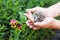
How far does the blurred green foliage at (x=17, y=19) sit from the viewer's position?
101 inches

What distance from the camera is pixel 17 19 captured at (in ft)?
8.91

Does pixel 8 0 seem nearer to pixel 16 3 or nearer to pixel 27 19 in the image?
pixel 16 3

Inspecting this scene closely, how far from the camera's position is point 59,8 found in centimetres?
283

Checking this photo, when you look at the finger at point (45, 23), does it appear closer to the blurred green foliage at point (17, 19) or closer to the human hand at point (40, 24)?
the human hand at point (40, 24)

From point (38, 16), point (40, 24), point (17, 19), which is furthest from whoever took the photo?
point (17, 19)

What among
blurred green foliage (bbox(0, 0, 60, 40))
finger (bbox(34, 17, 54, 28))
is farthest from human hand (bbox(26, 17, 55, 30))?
blurred green foliage (bbox(0, 0, 60, 40))

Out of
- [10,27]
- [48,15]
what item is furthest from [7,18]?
[48,15]

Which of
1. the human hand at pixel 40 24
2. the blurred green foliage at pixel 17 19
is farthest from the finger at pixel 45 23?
the blurred green foliage at pixel 17 19

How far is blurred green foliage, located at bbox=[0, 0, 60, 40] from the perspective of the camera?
255cm

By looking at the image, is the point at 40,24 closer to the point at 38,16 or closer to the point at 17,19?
the point at 38,16

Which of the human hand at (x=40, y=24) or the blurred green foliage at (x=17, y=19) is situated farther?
the blurred green foliage at (x=17, y=19)

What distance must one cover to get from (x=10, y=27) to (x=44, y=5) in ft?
2.01

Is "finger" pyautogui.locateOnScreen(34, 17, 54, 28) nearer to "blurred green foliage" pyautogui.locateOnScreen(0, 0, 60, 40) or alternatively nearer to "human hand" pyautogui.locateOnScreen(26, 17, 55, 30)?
"human hand" pyautogui.locateOnScreen(26, 17, 55, 30)

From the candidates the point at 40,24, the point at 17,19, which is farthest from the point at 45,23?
the point at 17,19
